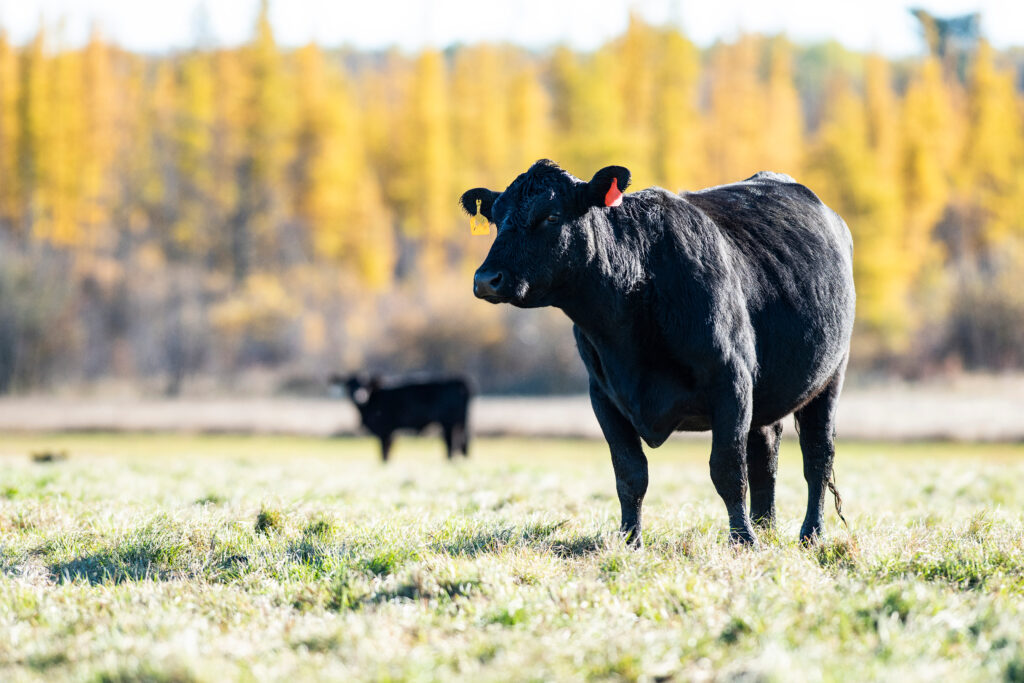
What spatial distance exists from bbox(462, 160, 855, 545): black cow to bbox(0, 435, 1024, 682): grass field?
0.65 meters

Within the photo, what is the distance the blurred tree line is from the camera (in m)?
43.7

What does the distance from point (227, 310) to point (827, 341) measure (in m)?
45.2

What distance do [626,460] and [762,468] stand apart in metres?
1.41

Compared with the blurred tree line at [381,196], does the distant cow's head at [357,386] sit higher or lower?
lower

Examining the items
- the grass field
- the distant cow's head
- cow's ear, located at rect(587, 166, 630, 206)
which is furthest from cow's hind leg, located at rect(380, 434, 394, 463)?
cow's ear, located at rect(587, 166, 630, 206)

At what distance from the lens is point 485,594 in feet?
14.9

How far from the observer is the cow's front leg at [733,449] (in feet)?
18.7

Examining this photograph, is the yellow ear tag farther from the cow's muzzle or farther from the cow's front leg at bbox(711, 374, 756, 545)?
the cow's front leg at bbox(711, 374, 756, 545)

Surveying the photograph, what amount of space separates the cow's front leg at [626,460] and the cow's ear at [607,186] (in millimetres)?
1180

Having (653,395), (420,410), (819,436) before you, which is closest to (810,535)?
(819,436)

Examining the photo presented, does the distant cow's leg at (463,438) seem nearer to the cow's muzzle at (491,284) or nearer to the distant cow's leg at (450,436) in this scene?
the distant cow's leg at (450,436)

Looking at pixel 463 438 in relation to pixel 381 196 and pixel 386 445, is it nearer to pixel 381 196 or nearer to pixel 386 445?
pixel 386 445

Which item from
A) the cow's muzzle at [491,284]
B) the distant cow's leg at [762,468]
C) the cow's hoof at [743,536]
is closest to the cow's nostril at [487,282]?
the cow's muzzle at [491,284]

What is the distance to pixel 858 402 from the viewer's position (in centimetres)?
3322
